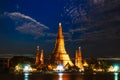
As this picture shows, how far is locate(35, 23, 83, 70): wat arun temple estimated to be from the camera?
163m

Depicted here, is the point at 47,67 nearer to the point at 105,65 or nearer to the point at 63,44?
the point at 63,44

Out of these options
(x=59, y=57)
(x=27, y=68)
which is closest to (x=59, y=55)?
(x=59, y=57)

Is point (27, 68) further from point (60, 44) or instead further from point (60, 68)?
point (60, 44)

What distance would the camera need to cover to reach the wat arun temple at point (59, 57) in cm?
16312

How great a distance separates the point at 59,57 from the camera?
162125 mm

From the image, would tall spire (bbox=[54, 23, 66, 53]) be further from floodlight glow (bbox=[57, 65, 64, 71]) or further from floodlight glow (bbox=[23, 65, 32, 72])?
floodlight glow (bbox=[23, 65, 32, 72])

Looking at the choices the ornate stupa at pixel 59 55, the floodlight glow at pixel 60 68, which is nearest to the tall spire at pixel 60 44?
the ornate stupa at pixel 59 55

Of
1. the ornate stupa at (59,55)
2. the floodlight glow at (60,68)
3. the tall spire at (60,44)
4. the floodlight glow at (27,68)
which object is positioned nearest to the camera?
the ornate stupa at (59,55)

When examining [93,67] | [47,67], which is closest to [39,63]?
[47,67]

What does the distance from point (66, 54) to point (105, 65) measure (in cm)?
3044

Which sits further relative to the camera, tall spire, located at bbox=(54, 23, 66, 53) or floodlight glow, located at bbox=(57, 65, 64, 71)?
floodlight glow, located at bbox=(57, 65, 64, 71)

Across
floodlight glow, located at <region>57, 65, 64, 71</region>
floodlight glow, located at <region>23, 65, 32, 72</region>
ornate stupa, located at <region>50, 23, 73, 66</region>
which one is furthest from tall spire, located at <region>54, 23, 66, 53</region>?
floodlight glow, located at <region>23, 65, 32, 72</region>

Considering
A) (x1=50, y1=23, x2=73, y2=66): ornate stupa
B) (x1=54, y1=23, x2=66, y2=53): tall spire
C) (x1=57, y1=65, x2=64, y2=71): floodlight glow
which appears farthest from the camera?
(x1=57, y1=65, x2=64, y2=71): floodlight glow

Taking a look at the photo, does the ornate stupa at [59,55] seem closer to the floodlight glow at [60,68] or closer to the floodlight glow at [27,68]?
the floodlight glow at [60,68]
